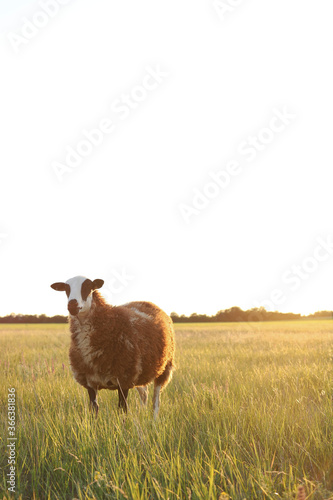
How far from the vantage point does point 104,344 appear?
5.70 m

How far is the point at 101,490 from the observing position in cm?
303

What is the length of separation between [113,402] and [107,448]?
9.32ft

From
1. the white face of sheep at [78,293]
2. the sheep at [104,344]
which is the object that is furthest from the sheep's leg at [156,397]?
the white face of sheep at [78,293]

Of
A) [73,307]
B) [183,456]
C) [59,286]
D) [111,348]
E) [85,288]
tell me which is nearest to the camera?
[183,456]

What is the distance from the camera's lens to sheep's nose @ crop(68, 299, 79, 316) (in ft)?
18.3

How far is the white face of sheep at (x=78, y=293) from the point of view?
5605mm

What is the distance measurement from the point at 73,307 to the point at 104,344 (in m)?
0.71

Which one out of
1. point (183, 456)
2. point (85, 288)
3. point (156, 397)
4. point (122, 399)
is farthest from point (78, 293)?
point (183, 456)

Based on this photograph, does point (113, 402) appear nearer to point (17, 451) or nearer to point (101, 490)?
point (17, 451)

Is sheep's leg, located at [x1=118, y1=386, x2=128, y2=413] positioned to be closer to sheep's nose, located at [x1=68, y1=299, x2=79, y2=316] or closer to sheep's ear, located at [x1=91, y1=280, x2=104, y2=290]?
sheep's nose, located at [x1=68, y1=299, x2=79, y2=316]

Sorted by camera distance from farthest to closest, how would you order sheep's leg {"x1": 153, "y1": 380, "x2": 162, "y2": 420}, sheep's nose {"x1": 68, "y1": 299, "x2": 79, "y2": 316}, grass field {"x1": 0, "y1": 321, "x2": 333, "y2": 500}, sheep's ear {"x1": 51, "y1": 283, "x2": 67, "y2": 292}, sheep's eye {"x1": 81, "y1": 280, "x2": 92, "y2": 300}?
1. sheep's leg {"x1": 153, "y1": 380, "x2": 162, "y2": 420}
2. sheep's ear {"x1": 51, "y1": 283, "x2": 67, "y2": 292}
3. sheep's eye {"x1": 81, "y1": 280, "x2": 92, "y2": 300}
4. sheep's nose {"x1": 68, "y1": 299, "x2": 79, "y2": 316}
5. grass field {"x1": 0, "y1": 321, "x2": 333, "y2": 500}

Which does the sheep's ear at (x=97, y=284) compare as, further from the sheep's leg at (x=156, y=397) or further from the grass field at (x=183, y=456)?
the sheep's leg at (x=156, y=397)

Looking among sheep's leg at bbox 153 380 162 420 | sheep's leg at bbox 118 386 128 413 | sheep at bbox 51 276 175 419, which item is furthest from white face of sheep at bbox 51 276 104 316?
sheep's leg at bbox 153 380 162 420

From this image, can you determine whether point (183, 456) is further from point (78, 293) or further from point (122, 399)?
point (78, 293)
